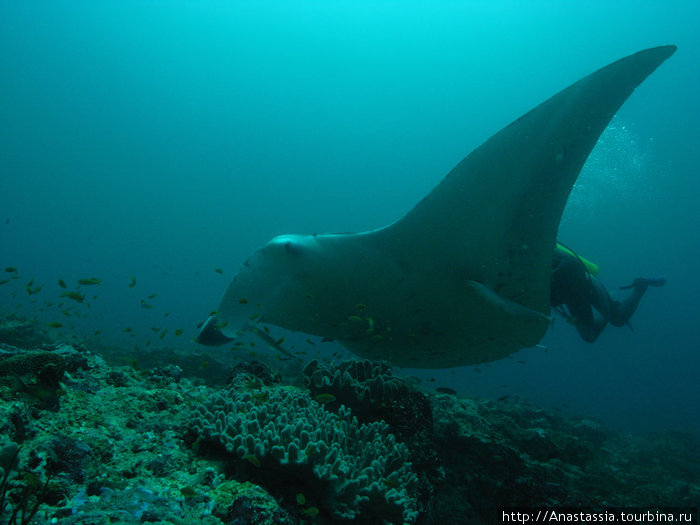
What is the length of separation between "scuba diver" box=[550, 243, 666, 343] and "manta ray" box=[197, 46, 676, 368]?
2439 millimetres

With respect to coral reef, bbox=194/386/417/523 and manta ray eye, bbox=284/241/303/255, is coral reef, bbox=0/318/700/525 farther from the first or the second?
manta ray eye, bbox=284/241/303/255

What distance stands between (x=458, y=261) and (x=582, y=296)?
484cm

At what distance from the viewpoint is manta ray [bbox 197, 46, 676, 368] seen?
9.77 feet

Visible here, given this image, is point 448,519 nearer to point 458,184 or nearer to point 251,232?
point 458,184

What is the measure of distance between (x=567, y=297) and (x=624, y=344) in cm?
14228

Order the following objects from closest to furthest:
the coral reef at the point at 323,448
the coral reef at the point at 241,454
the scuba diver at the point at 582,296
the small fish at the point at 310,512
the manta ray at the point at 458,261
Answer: the coral reef at the point at 241,454
the small fish at the point at 310,512
the coral reef at the point at 323,448
the manta ray at the point at 458,261
the scuba diver at the point at 582,296

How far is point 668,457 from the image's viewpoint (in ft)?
39.9

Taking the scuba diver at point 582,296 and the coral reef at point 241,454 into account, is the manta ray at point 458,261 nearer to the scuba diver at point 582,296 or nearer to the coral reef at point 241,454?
the coral reef at point 241,454

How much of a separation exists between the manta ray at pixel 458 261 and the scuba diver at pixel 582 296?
2439 mm

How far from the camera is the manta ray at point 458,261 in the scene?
2977mm

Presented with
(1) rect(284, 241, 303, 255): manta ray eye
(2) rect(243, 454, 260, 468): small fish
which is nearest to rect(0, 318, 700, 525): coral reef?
(2) rect(243, 454, 260, 468): small fish

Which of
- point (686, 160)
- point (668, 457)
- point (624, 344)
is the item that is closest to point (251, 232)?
point (686, 160)

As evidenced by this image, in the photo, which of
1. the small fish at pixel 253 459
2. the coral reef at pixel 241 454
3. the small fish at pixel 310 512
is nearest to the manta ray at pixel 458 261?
the coral reef at pixel 241 454

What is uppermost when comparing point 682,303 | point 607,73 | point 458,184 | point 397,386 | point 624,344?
point 607,73
